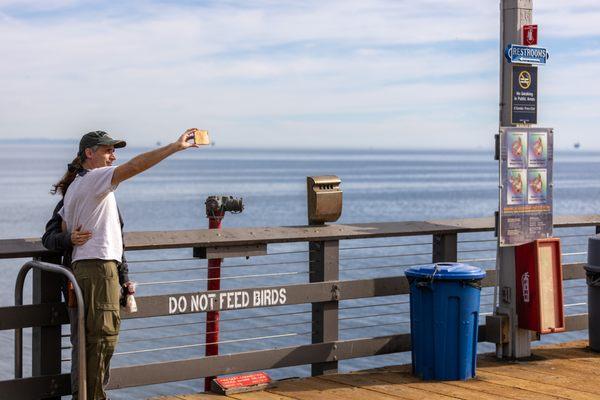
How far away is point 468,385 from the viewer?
279 inches

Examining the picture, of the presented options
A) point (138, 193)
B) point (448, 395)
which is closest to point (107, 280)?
point (448, 395)

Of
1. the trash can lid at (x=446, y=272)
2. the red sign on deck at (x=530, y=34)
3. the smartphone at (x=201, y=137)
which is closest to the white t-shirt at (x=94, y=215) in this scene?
the smartphone at (x=201, y=137)

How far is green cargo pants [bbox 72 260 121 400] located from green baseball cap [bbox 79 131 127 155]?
63 cm

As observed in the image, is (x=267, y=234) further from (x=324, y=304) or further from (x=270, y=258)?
(x=270, y=258)

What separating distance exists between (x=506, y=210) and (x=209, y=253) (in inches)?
94.4

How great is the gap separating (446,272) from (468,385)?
2.60 ft

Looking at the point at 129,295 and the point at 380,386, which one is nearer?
the point at 129,295

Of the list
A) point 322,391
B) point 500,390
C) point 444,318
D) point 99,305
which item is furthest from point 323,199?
point 99,305

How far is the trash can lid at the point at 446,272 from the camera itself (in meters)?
6.99

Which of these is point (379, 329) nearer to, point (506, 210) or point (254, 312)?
point (254, 312)

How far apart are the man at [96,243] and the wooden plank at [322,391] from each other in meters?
1.56

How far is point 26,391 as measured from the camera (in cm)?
597

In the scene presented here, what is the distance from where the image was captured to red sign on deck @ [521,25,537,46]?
779cm

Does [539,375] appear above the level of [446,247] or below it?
below
